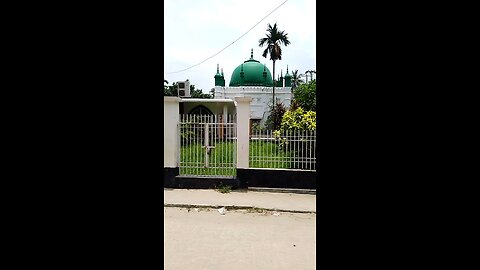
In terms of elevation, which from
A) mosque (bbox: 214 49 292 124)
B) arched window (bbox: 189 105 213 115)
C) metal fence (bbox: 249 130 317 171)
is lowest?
metal fence (bbox: 249 130 317 171)

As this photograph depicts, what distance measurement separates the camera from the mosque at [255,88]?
24219 mm

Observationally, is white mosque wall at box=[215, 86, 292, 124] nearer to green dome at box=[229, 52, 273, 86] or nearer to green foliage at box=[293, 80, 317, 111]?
green dome at box=[229, 52, 273, 86]

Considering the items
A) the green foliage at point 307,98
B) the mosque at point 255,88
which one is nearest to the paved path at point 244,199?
the green foliage at point 307,98

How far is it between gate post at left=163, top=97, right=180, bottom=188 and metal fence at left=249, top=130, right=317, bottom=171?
170cm

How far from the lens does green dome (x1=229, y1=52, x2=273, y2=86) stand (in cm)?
2644

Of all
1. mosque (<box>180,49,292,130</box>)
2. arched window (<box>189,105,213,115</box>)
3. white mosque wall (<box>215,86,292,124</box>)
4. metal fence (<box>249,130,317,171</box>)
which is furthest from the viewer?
white mosque wall (<box>215,86,292,124</box>)

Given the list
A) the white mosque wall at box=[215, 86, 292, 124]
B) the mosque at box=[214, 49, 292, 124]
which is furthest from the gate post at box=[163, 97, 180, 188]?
the white mosque wall at box=[215, 86, 292, 124]

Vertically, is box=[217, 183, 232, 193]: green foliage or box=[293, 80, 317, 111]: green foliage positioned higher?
box=[293, 80, 317, 111]: green foliage

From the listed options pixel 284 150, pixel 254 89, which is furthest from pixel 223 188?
pixel 254 89

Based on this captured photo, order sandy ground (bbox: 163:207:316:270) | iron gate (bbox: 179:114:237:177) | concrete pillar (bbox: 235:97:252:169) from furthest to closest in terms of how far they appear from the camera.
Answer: iron gate (bbox: 179:114:237:177), concrete pillar (bbox: 235:97:252:169), sandy ground (bbox: 163:207:316:270)
